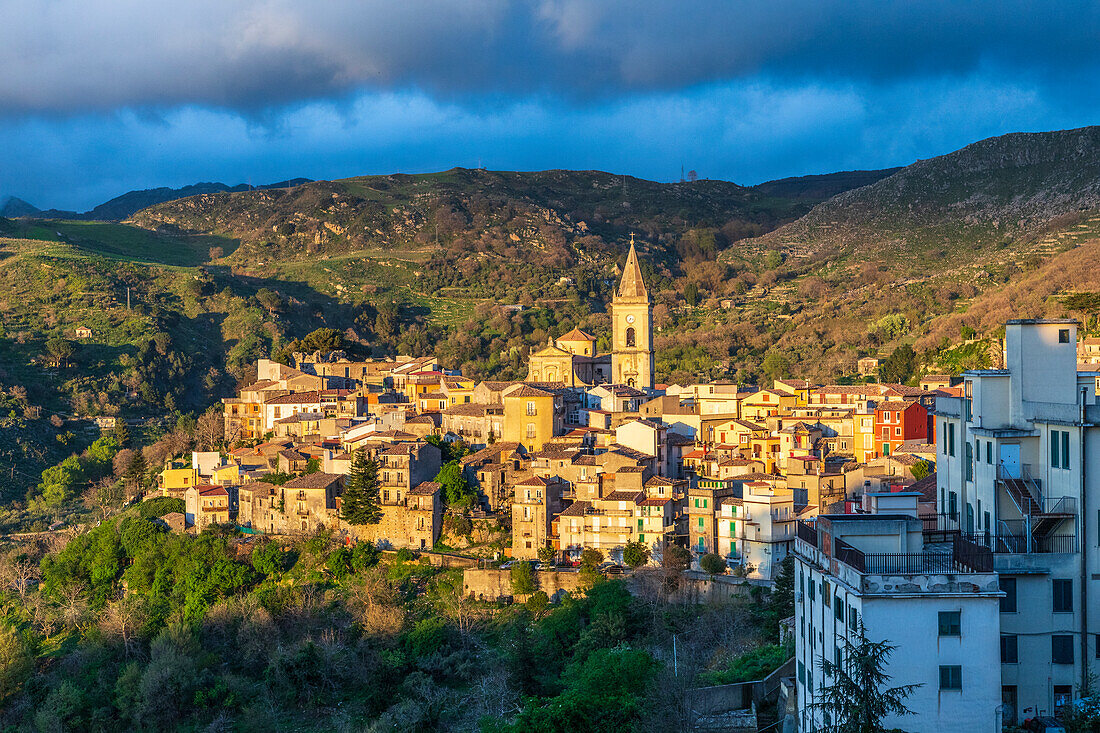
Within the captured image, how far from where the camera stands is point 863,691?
1257cm

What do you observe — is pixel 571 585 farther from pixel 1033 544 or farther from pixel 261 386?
pixel 261 386

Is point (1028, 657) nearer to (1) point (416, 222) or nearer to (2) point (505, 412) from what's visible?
(2) point (505, 412)

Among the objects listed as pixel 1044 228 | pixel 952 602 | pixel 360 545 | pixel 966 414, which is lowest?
pixel 360 545

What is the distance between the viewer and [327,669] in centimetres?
3097

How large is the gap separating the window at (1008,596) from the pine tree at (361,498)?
24510mm

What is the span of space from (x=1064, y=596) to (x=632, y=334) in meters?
41.9

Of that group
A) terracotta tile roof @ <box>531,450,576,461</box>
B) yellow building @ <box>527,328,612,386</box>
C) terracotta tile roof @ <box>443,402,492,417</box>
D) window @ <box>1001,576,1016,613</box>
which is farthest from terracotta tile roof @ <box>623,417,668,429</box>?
window @ <box>1001,576,1016,613</box>

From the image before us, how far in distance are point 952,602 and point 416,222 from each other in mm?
106756

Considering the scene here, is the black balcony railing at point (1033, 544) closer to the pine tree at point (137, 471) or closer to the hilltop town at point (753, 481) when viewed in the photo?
the hilltop town at point (753, 481)

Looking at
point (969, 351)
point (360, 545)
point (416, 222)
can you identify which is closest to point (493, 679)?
point (360, 545)

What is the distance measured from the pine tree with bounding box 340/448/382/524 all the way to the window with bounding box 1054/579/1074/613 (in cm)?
2484

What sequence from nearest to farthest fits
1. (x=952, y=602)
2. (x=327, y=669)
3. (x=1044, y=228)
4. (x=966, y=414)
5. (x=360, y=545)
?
(x=952, y=602) → (x=966, y=414) → (x=327, y=669) → (x=360, y=545) → (x=1044, y=228)

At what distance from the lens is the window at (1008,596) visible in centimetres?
1627

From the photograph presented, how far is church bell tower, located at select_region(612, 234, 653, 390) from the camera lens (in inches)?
2228
